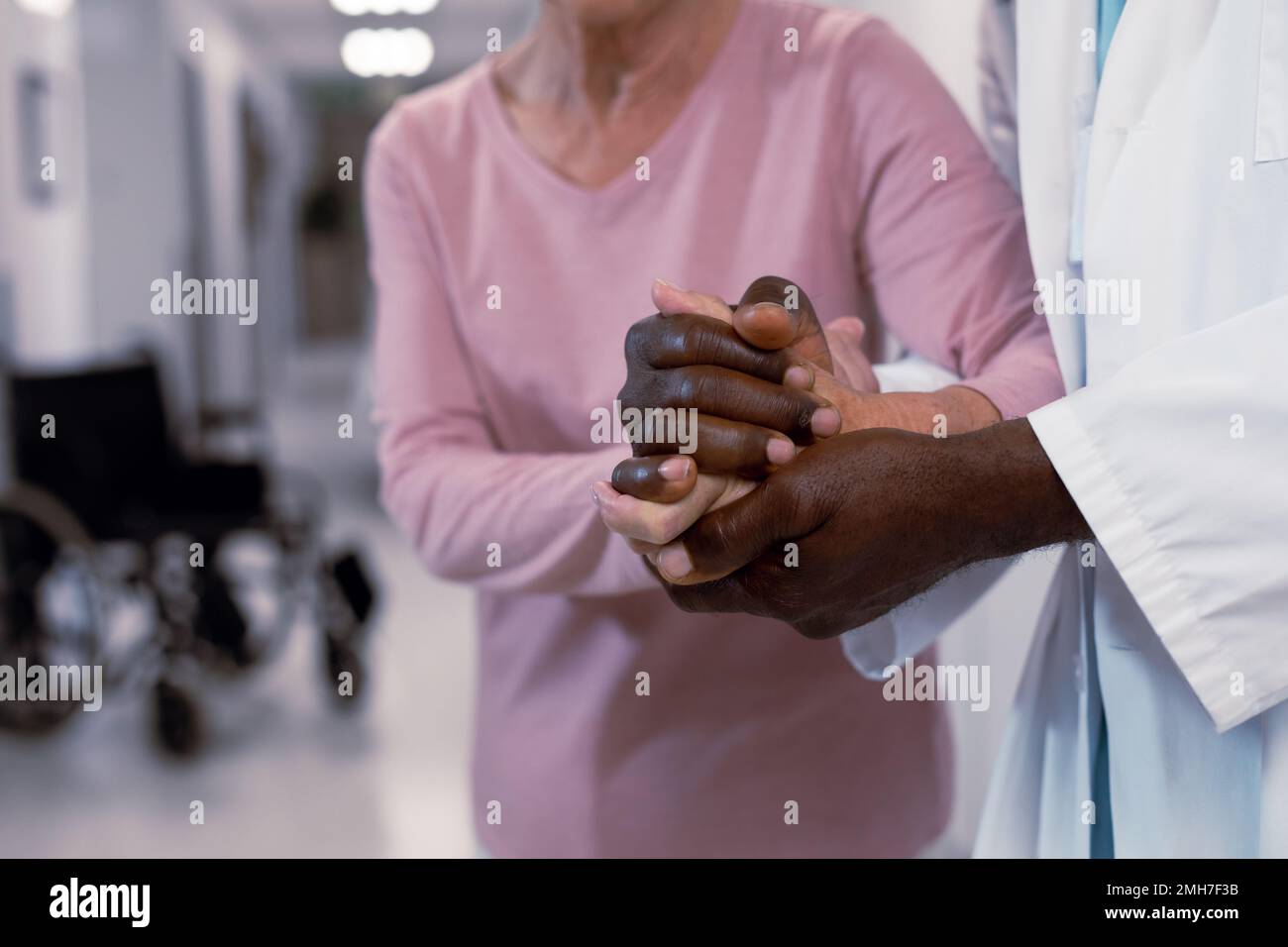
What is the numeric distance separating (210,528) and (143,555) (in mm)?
149

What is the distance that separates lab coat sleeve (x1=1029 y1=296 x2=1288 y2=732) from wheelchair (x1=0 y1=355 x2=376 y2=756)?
7.19 ft

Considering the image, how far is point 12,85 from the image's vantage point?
3736mm

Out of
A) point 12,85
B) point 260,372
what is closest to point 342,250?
point 260,372

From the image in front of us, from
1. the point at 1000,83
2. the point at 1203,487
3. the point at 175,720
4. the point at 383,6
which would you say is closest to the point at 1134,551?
the point at 1203,487

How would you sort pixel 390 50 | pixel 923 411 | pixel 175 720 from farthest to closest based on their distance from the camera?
pixel 390 50, pixel 175 720, pixel 923 411

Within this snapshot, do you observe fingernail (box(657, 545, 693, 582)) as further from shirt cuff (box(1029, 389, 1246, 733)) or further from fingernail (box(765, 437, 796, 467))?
shirt cuff (box(1029, 389, 1246, 733))

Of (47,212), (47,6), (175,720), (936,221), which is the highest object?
(47,6)

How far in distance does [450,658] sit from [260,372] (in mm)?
4865

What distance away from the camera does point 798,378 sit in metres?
0.53

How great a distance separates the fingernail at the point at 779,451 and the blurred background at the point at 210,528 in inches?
18.9

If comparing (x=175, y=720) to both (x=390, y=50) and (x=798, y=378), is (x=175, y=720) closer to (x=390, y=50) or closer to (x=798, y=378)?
(x=798, y=378)

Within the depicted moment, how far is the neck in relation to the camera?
749 mm

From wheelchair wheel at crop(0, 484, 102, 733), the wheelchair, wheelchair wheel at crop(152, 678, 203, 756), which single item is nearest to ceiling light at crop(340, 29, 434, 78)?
the wheelchair
